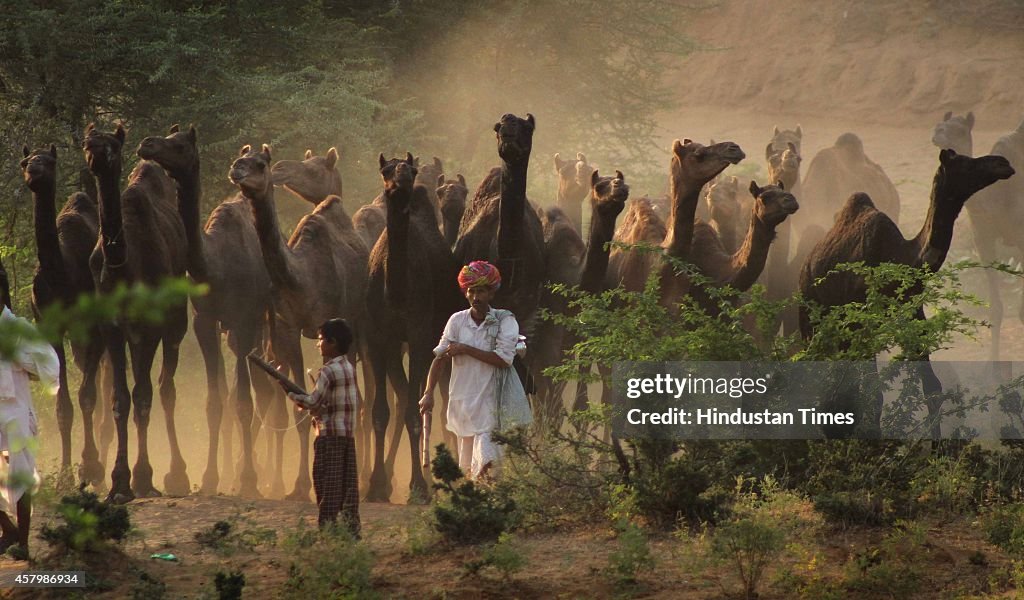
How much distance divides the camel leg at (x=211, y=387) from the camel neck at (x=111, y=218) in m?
1.94

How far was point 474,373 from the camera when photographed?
35.2 ft

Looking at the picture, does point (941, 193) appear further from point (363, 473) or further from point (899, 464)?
point (363, 473)

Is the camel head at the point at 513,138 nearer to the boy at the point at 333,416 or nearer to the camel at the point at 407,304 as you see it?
the camel at the point at 407,304

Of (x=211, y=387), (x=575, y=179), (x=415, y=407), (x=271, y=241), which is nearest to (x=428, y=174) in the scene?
(x=575, y=179)

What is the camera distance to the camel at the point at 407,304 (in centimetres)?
1255

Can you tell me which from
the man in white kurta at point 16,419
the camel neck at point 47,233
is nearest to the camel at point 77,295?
the camel neck at point 47,233

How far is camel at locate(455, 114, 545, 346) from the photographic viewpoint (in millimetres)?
11918

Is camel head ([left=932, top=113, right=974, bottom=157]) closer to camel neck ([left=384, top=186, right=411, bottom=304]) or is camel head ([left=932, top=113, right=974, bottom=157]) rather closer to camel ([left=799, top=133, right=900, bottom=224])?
camel ([left=799, top=133, right=900, bottom=224])

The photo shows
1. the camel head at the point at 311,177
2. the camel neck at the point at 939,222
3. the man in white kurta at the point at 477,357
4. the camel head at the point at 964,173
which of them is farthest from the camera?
the camel head at the point at 311,177

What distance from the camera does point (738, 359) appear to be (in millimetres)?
9555

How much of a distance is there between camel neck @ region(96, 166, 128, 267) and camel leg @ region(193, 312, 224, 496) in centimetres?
194

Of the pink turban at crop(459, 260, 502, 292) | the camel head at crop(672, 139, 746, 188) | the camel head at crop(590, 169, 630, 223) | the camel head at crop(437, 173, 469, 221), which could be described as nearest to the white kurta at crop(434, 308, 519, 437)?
the pink turban at crop(459, 260, 502, 292)

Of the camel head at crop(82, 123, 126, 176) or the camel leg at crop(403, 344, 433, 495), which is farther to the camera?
the camel leg at crop(403, 344, 433, 495)
